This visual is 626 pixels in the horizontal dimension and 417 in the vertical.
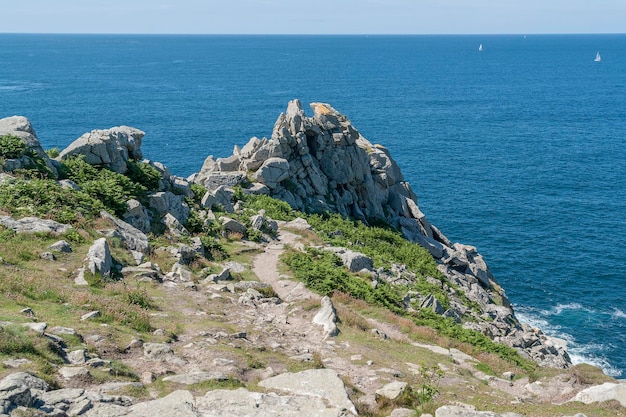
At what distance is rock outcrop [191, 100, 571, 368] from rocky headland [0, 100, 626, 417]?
44cm

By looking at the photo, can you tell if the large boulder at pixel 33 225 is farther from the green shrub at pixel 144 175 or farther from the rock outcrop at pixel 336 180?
the rock outcrop at pixel 336 180

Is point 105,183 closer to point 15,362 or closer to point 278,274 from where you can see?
point 278,274

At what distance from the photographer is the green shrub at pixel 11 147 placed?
3475 cm

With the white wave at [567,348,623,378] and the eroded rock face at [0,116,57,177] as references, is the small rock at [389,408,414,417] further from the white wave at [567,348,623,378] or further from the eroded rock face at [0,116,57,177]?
the white wave at [567,348,623,378]

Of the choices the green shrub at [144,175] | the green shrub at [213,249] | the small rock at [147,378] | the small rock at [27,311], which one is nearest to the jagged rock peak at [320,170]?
the green shrub at [144,175]

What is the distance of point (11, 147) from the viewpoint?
115ft

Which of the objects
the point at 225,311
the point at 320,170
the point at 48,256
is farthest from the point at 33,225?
the point at 320,170

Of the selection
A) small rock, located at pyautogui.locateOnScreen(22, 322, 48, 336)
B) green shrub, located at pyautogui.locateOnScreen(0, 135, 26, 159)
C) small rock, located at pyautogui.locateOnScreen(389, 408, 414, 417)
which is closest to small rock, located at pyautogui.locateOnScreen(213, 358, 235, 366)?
small rock, located at pyautogui.locateOnScreen(22, 322, 48, 336)

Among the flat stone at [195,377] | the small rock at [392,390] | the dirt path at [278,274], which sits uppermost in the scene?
the flat stone at [195,377]

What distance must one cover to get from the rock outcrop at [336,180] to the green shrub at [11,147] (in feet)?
47.6

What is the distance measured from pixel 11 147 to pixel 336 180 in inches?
1170

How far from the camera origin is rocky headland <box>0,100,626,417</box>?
17.6m

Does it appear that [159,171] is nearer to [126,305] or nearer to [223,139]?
[126,305]

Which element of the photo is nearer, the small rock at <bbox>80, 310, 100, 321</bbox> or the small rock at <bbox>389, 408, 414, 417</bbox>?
the small rock at <bbox>389, 408, 414, 417</bbox>
